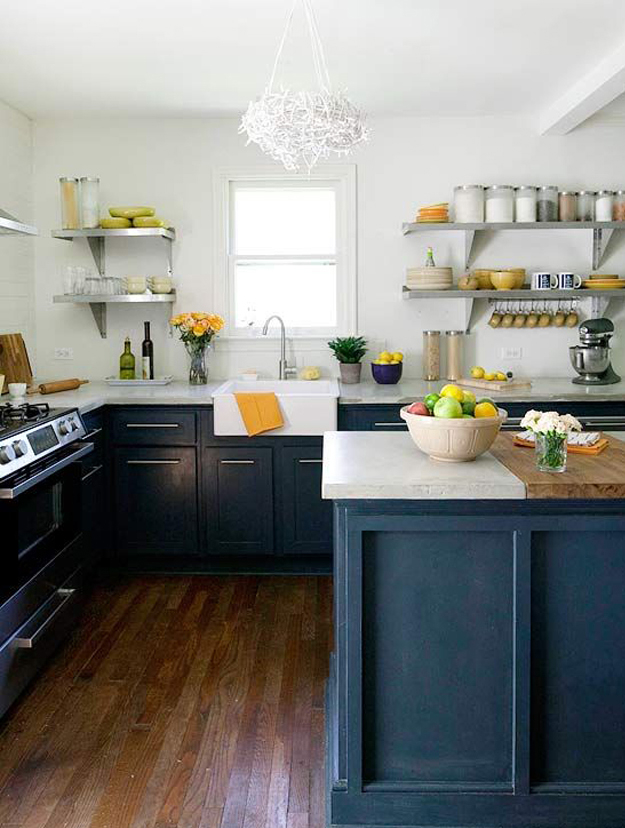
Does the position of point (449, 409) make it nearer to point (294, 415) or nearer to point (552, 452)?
point (552, 452)

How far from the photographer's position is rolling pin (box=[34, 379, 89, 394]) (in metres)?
4.53

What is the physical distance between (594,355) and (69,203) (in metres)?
3.06

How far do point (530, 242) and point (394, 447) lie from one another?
2786 millimetres

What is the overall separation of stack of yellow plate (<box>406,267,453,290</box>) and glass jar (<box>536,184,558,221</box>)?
60cm

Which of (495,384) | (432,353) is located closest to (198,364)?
(432,353)

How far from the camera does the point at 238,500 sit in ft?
14.8

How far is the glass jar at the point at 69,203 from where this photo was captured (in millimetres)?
4957

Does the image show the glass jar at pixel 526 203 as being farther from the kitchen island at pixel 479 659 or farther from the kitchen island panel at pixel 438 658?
the kitchen island panel at pixel 438 658

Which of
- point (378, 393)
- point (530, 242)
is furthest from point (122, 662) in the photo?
point (530, 242)

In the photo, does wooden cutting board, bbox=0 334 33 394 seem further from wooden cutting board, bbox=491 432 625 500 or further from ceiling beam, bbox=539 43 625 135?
ceiling beam, bbox=539 43 625 135

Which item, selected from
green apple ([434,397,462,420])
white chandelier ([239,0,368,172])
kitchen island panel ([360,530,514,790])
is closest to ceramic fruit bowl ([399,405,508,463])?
green apple ([434,397,462,420])

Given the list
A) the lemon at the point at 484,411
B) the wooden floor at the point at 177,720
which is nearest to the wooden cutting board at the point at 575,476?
the lemon at the point at 484,411

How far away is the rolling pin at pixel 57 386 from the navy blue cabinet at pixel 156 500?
1.56 ft

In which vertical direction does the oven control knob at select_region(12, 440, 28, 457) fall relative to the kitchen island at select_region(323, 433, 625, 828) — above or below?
above
